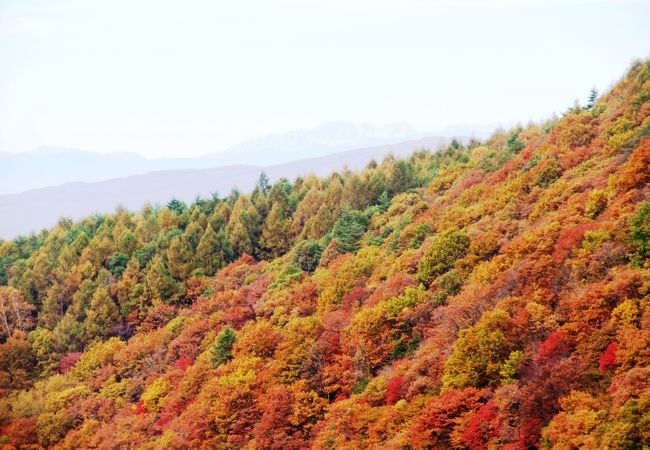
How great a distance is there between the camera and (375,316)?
5700cm

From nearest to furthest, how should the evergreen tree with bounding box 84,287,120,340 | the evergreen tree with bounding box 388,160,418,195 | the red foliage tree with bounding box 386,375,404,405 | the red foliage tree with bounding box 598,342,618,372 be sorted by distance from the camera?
1. the red foliage tree with bounding box 598,342,618,372
2. the red foliage tree with bounding box 386,375,404,405
3. the evergreen tree with bounding box 84,287,120,340
4. the evergreen tree with bounding box 388,160,418,195

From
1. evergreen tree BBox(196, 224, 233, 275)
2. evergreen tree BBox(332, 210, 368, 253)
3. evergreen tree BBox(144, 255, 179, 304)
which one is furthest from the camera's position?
evergreen tree BBox(196, 224, 233, 275)

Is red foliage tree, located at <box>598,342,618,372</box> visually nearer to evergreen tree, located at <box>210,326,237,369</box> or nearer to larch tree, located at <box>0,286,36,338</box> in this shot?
evergreen tree, located at <box>210,326,237,369</box>

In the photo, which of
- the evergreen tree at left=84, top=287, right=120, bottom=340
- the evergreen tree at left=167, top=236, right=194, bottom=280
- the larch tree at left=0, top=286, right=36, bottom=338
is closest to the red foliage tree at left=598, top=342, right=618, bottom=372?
the evergreen tree at left=84, top=287, right=120, bottom=340

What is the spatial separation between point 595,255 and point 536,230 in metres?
9.11

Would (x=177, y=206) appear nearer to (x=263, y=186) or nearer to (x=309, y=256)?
(x=263, y=186)

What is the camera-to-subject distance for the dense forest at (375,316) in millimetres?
38438

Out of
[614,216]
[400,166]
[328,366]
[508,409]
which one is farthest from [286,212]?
[508,409]

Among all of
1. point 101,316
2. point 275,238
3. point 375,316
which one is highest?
point 275,238

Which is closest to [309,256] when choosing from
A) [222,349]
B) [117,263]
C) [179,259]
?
[179,259]

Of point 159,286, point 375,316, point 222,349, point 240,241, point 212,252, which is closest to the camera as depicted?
point 375,316

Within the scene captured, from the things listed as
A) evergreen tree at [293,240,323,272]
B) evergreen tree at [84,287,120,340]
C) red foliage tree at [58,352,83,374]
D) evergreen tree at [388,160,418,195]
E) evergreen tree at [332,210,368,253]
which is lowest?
red foliage tree at [58,352,83,374]

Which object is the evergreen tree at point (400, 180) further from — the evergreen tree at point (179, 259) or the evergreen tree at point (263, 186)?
the evergreen tree at point (263, 186)

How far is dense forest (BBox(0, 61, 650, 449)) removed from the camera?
38.4 m
